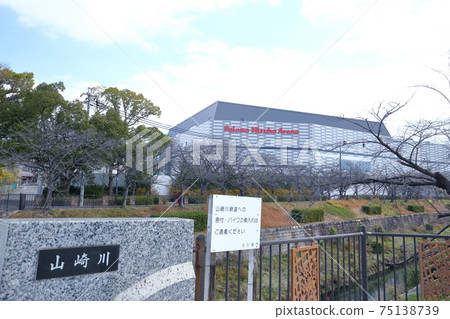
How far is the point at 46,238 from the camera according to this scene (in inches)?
58.1

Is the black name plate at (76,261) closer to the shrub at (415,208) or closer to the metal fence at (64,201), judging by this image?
the metal fence at (64,201)

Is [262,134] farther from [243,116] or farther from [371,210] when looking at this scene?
[371,210]

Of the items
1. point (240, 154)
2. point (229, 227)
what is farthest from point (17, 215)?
point (229, 227)

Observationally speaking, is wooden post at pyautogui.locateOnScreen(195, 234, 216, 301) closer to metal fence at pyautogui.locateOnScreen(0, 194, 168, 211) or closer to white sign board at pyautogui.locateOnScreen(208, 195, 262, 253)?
white sign board at pyautogui.locateOnScreen(208, 195, 262, 253)

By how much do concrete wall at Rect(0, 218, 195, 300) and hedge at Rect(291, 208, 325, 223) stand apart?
12.0 meters

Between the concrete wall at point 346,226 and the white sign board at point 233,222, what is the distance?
27.0 feet

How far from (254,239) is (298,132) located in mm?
21921

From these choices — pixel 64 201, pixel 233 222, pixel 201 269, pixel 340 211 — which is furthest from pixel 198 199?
pixel 233 222

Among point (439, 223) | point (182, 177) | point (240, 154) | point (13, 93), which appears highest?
point (13, 93)

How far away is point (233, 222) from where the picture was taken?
1.96 meters

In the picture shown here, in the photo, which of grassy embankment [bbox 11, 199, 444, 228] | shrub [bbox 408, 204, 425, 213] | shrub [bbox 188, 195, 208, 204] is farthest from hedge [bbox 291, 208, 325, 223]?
shrub [bbox 408, 204, 425, 213]

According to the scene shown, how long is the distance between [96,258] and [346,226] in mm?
16035
